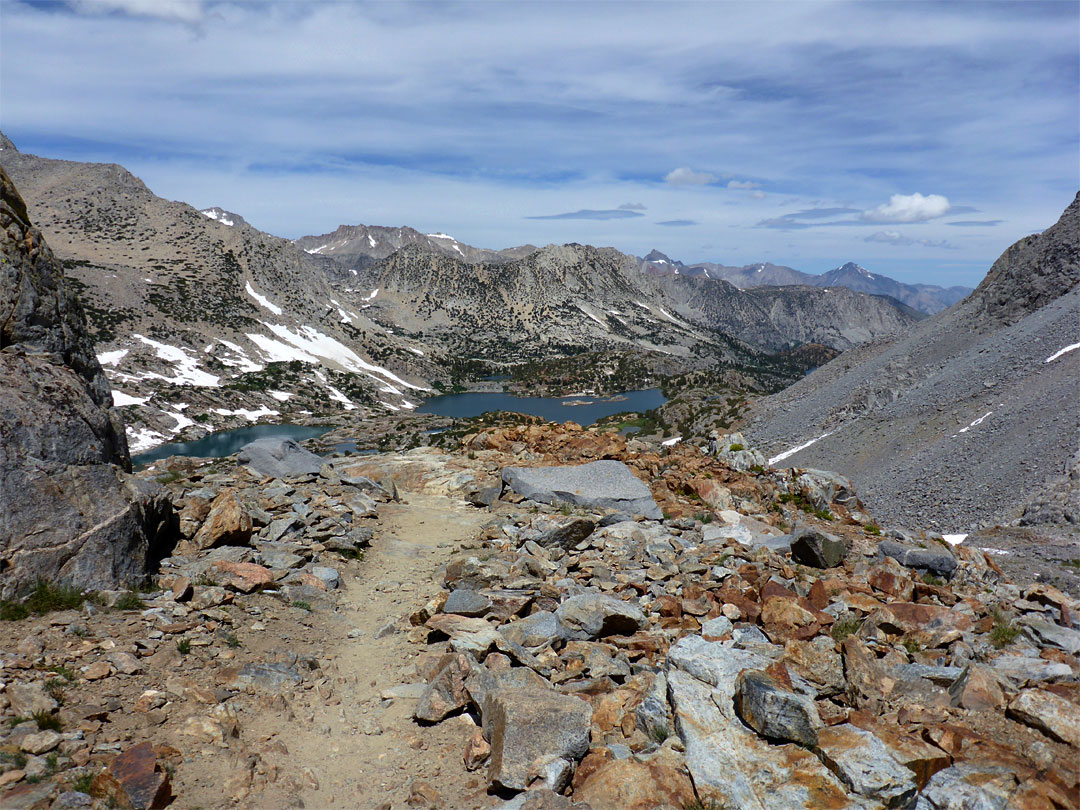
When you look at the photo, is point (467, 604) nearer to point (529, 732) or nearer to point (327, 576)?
point (327, 576)

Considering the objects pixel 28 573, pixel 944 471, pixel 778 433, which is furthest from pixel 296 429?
pixel 28 573

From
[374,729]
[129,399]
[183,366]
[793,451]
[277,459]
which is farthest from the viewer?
[183,366]

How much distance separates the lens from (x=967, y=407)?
51.5 m

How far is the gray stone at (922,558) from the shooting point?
13.6 m

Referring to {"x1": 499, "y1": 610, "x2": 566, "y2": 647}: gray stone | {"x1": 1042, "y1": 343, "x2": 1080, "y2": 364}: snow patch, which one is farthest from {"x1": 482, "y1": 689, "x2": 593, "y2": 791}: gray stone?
{"x1": 1042, "y1": 343, "x2": 1080, "y2": 364}: snow patch

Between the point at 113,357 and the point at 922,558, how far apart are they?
610 feet

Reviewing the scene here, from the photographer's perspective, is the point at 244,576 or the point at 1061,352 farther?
the point at 1061,352

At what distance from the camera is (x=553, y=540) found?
1502cm

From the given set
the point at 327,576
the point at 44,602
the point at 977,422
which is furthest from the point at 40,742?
the point at 977,422

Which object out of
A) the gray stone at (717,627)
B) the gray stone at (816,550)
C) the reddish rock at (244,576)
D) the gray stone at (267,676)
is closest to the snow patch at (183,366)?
the reddish rock at (244,576)

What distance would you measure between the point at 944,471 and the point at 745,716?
4486 centimetres

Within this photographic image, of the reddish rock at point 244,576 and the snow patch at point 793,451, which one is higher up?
the reddish rock at point 244,576

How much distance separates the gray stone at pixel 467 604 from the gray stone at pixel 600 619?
1.48 metres

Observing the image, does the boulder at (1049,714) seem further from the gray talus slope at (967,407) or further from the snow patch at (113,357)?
the snow patch at (113,357)
